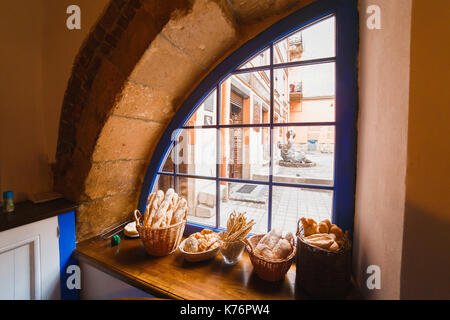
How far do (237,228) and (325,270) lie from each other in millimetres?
485

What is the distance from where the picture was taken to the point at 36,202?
1290 millimetres

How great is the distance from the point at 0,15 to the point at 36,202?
54.5 inches

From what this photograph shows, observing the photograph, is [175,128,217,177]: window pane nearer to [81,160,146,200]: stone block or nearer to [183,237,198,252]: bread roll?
[81,160,146,200]: stone block

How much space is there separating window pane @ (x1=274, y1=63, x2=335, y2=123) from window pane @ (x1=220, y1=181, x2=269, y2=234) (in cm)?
64

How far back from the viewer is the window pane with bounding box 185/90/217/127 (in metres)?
1.55

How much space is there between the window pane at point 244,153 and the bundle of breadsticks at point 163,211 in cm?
44

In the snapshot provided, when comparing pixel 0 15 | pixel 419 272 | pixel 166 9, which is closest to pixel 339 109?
pixel 419 272

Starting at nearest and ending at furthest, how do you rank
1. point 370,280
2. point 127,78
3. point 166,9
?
1. point 370,280
2. point 166,9
3. point 127,78

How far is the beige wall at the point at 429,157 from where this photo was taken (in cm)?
46

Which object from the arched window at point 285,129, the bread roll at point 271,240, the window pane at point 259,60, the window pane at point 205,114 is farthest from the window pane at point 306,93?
the bread roll at point 271,240

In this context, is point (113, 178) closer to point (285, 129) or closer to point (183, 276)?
point (183, 276)

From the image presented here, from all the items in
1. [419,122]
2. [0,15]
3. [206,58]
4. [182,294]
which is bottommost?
[182,294]

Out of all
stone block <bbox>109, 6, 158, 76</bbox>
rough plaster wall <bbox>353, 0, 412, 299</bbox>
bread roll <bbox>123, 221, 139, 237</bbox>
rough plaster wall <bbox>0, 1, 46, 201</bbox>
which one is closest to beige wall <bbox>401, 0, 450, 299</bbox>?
rough plaster wall <bbox>353, 0, 412, 299</bbox>
